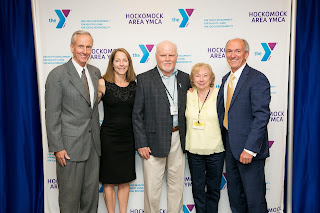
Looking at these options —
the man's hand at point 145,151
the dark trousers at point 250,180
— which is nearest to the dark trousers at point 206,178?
the dark trousers at point 250,180

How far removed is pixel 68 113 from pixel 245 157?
154cm

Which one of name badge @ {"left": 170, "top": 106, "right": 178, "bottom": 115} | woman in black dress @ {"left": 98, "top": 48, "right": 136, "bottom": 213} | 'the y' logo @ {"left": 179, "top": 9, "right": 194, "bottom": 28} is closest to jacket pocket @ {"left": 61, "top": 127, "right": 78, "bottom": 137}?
woman in black dress @ {"left": 98, "top": 48, "right": 136, "bottom": 213}

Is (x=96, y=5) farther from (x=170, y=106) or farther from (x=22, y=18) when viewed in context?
(x=170, y=106)

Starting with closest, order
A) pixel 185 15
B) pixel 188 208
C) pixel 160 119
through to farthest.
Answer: pixel 160 119 → pixel 185 15 → pixel 188 208

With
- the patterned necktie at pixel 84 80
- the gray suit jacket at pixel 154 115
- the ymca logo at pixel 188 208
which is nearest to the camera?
the patterned necktie at pixel 84 80

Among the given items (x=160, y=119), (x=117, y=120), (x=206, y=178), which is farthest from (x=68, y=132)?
(x=206, y=178)

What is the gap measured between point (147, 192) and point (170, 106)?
0.86 metres

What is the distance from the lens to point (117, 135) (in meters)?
2.46

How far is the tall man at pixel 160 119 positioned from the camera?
7.93 ft

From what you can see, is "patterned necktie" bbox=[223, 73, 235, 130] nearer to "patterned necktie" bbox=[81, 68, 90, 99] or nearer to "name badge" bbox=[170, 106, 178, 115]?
"name badge" bbox=[170, 106, 178, 115]

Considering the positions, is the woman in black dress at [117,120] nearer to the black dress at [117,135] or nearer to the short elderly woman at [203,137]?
the black dress at [117,135]

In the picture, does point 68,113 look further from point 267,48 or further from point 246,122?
point 267,48

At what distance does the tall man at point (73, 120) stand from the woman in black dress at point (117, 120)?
0.41 ft

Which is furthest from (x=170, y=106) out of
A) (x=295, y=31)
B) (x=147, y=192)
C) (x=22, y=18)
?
(x=22, y=18)
